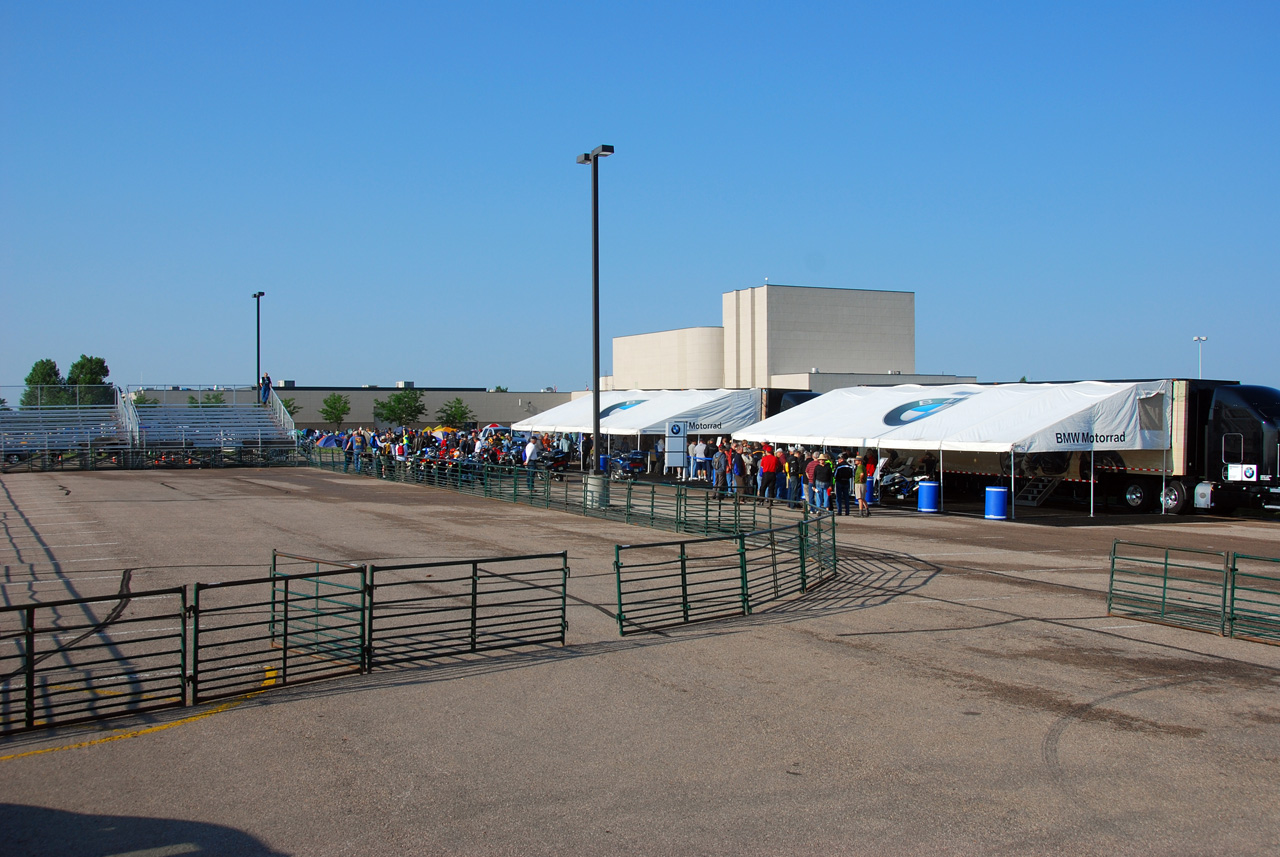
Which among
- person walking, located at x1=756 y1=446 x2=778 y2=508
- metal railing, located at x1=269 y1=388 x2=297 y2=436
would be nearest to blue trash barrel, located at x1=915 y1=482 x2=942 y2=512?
person walking, located at x1=756 y1=446 x2=778 y2=508

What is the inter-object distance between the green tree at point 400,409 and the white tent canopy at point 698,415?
53.1 m

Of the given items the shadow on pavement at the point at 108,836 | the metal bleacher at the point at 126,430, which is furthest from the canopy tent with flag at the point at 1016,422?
the metal bleacher at the point at 126,430

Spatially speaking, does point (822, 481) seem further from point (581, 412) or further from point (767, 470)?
point (581, 412)

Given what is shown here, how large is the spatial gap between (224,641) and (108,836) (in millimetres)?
4214

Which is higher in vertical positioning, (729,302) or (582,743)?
(729,302)

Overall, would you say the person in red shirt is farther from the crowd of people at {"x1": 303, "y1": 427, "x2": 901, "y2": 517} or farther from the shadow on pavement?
the shadow on pavement

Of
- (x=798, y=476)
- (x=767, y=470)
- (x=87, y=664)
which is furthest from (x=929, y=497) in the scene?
(x=87, y=664)

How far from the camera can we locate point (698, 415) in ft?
118

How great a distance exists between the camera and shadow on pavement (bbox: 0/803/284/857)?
5371 mm

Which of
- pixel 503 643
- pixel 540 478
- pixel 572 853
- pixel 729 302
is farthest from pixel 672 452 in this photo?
pixel 729 302

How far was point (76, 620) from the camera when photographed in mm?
11352

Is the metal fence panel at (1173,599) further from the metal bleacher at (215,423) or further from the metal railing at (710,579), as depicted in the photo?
the metal bleacher at (215,423)

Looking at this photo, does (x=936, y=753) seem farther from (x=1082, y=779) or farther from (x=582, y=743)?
(x=582, y=743)

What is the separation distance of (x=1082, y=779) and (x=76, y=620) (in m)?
10.5
